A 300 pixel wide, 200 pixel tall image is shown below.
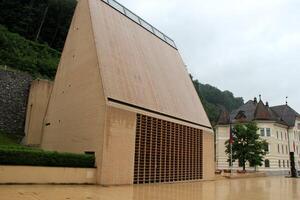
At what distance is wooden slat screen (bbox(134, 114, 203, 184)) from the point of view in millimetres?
16359

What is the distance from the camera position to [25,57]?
108 ft

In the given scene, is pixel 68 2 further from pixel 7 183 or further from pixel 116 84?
pixel 7 183

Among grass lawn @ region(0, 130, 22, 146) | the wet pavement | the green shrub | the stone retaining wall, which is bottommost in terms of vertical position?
the wet pavement

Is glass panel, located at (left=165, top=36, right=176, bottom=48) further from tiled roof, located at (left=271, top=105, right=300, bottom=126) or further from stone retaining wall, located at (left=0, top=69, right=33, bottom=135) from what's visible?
tiled roof, located at (left=271, top=105, right=300, bottom=126)

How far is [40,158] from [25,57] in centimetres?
2309

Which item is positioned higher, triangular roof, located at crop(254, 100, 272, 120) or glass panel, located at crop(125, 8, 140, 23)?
glass panel, located at crop(125, 8, 140, 23)

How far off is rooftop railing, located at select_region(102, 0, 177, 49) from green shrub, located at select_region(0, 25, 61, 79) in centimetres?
1230

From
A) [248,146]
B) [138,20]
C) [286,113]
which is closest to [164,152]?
[138,20]

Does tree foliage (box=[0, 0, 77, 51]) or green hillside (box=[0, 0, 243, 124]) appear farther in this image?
tree foliage (box=[0, 0, 77, 51])

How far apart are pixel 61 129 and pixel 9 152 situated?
6284mm

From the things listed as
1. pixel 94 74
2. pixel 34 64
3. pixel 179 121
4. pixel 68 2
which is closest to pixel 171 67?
pixel 179 121

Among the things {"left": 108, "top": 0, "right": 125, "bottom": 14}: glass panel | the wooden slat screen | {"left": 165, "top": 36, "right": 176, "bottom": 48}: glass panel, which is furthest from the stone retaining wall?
{"left": 165, "top": 36, "right": 176, "bottom": 48}: glass panel

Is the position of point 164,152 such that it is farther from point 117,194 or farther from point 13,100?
point 13,100

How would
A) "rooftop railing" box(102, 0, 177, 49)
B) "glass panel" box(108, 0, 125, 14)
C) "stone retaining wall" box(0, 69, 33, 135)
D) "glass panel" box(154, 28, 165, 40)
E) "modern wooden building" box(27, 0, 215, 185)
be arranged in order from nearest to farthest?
1. "modern wooden building" box(27, 0, 215, 185)
2. "glass panel" box(108, 0, 125, 14)
3. "rooftop railing" box(102, 0, 177, 49)
4. "stone retaining wall" box(0, 69, 33, 135)
5. "glass panel" box(154, 28, 165, 40)
